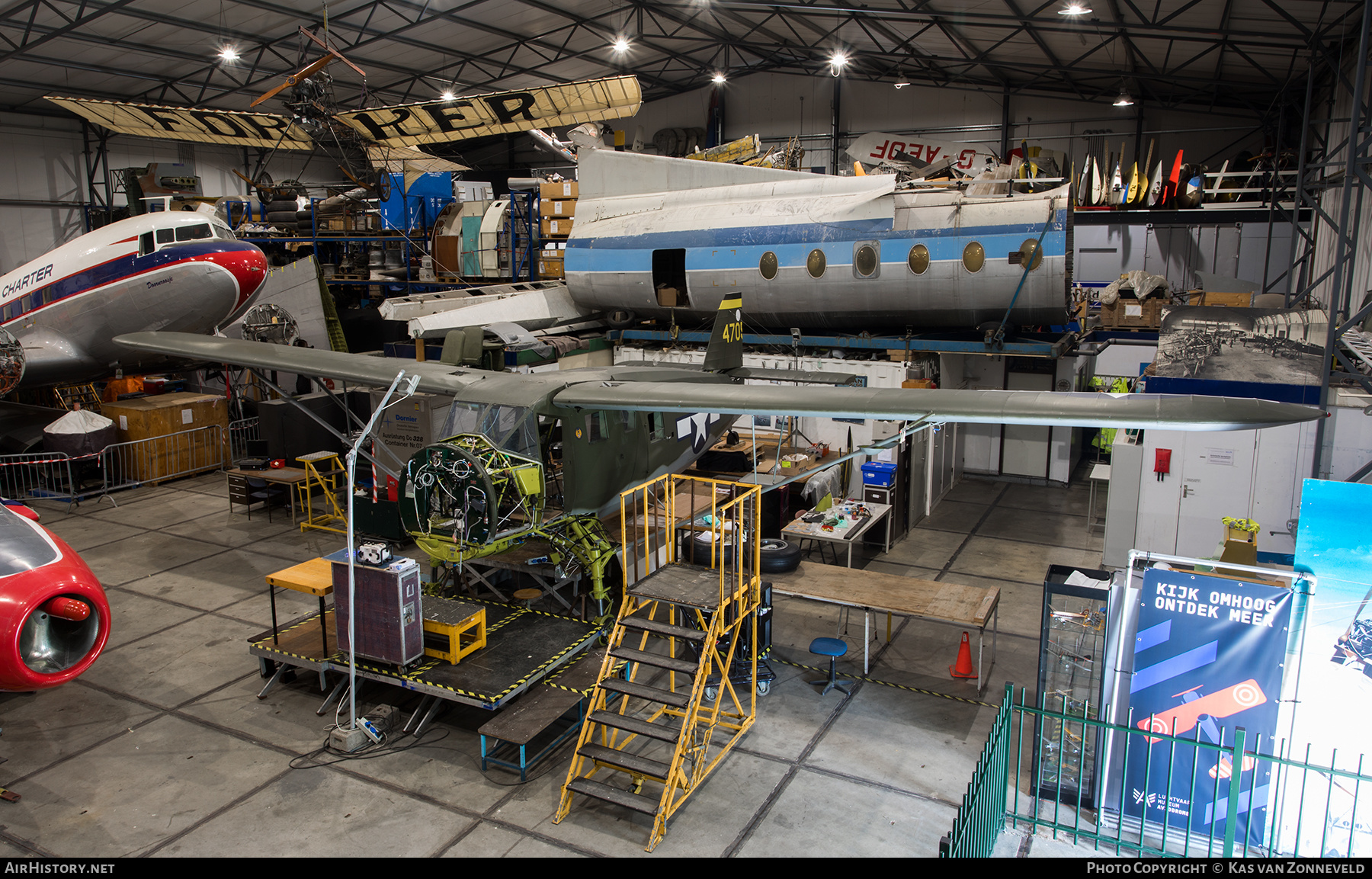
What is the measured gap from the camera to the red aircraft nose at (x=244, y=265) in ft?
59.2

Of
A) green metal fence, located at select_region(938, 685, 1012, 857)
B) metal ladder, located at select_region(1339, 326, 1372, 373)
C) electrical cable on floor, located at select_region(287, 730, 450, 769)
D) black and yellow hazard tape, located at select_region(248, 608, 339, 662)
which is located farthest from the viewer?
metal ladder, located at select_region(1339, 326, 1372, 373)

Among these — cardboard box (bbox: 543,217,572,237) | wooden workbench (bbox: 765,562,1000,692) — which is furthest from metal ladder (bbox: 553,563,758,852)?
cardboard box (bbox: 543,217,572,237)

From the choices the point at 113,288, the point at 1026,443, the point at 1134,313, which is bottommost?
the point at 1026,443

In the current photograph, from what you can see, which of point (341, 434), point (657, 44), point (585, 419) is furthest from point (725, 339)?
point (657, 44)

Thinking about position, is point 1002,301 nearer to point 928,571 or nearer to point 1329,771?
point 928,571

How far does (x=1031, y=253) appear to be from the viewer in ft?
49.6

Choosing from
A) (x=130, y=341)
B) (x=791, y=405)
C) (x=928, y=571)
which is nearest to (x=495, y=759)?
(x=791, y=405)

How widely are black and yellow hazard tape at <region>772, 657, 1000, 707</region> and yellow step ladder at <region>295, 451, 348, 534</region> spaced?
824 cm

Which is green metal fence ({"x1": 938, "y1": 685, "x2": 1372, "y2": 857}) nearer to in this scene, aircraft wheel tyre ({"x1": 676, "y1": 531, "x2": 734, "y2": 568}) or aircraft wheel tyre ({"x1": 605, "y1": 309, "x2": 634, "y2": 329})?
aircraft wheel tyre ({"x1": 676, "y1": 531, "x2": 734, "y2": 568})

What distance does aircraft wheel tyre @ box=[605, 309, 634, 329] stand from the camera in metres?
20.3

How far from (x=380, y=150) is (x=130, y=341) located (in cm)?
1528

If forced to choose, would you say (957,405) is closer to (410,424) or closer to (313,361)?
(313,361)

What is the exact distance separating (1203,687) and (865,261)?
11.2m

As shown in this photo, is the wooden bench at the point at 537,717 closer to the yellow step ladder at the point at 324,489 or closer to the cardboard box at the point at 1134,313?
the yellow step ladder at the point at 324,489
